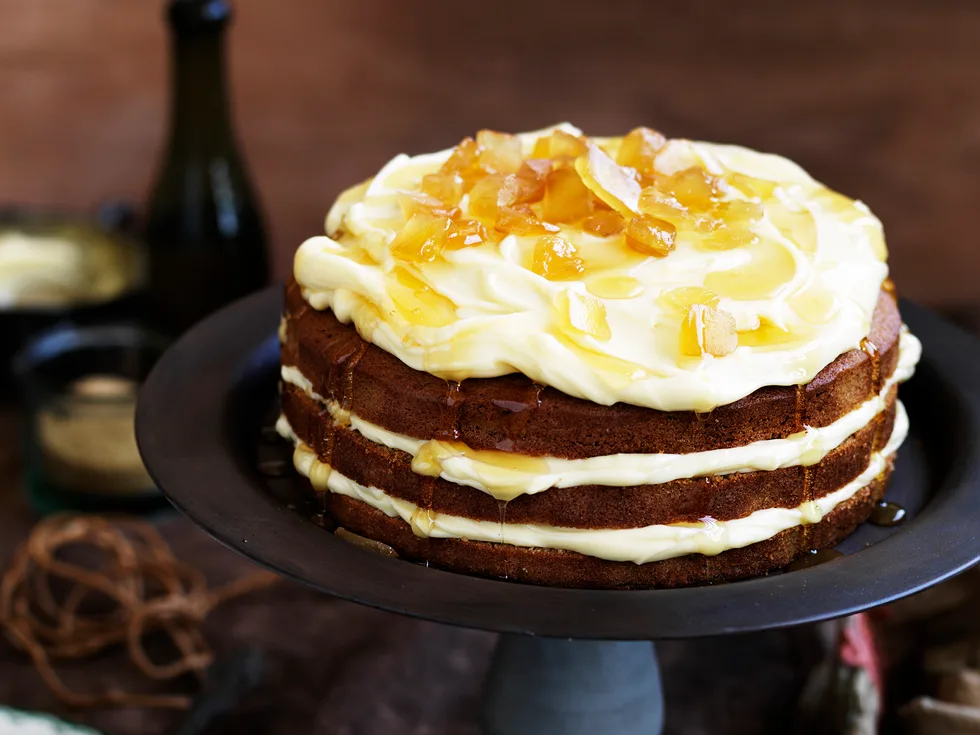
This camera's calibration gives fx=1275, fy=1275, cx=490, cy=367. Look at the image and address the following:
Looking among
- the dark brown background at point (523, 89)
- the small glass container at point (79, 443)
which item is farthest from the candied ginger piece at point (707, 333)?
the dark brown background at point (523, 89)

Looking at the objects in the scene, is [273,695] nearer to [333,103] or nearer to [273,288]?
[273,288]

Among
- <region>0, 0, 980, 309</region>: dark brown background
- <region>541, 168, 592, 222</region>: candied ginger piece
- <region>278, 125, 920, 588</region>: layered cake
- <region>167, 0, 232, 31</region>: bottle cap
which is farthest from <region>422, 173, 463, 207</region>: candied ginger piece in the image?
<region>0, 0, 980, 309</region>: dark brown background

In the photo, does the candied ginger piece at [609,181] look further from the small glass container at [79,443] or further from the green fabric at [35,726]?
the small glass container at [79,443]

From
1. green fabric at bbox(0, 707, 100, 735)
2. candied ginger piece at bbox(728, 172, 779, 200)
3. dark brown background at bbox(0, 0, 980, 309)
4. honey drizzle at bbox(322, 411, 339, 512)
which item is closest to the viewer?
honey drizzle at bbox(322, 411, 339, 512)

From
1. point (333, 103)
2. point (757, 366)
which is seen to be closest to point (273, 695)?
point (757, 366)

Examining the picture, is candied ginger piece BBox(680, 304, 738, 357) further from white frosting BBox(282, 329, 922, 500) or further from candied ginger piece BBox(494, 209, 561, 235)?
candied ginger piece BBox(494, 209, 561, 235)

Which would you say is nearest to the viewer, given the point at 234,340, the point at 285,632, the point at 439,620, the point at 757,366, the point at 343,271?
the point at 439,620
